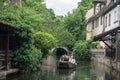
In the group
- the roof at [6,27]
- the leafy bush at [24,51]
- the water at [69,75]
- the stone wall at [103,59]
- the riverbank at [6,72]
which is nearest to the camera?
the roof at [6,27]

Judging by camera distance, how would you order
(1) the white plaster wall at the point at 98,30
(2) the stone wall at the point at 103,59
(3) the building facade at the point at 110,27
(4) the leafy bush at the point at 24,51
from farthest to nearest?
(1) the white plaster wall at the point at 98,30 < (3) the building facade at the point at 110,27 < (2) the stone wall at the point at 103,59 < (4) the leafy bush at the point at 24,51

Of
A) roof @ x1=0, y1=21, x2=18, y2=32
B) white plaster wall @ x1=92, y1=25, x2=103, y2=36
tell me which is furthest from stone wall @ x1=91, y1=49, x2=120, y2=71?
roof @ x1=0, y1=21, x2=18, y2=32

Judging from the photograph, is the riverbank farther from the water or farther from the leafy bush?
the leafy bush

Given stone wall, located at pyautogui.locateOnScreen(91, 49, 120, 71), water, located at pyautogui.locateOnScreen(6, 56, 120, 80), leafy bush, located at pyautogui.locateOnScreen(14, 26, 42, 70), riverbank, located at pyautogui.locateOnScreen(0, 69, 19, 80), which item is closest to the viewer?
riverbank, located at pyautogui.locateOnScreen(0, 69, 19, 80)

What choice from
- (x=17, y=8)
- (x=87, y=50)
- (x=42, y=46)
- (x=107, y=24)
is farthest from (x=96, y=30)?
(x=17, y=8)

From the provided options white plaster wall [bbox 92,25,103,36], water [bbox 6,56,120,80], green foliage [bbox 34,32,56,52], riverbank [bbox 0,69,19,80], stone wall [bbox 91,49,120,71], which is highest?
white plaster wall [bbox 92,25,103,36]

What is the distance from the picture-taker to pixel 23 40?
3453 centimetres

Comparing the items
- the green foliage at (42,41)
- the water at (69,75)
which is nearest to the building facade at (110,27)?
the water at (69,75)

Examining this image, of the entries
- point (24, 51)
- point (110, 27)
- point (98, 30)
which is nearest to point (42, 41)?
point (110, 27)

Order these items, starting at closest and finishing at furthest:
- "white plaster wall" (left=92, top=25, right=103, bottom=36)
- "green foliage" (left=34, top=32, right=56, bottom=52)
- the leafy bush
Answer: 1. the leafy bush
2. "green foliage" (left=34, top=32, right=56, bottom=52)
3. "white plaster wall" (left=92, top=25, right=103, bottom=36)

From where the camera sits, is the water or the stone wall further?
the stone wall

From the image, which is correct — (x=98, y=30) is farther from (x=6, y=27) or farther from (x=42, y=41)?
(x=6, y=27)

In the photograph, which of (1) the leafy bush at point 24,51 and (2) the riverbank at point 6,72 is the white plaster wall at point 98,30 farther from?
(2) the riverbank at point 6,72

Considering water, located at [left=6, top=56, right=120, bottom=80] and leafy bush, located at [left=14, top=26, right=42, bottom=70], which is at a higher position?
leafy bush, located at [left=14, top=26, right=42, bottom=70]
